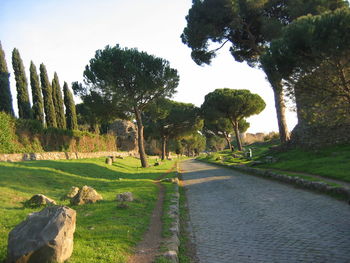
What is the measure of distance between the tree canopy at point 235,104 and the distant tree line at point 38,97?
71.8 ft

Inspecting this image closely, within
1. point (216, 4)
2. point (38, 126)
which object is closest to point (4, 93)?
point (38, 126)

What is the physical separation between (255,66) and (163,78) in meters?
9.04

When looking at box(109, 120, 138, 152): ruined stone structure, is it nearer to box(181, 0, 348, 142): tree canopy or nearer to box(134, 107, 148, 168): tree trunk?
box(134, 107, 148, 168): tree trunk

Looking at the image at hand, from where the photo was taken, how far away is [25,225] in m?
4.37

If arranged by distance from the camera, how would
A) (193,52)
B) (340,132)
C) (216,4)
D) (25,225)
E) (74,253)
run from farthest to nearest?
(193,52)
(216,4)
(340,132)
(74,253)
(25,225)

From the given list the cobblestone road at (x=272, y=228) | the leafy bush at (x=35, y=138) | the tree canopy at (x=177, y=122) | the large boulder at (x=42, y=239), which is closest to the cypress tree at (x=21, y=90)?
the leafy bush at (x=35, y=138)

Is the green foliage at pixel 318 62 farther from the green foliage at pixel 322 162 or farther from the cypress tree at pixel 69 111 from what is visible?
the cypress tree at pixel 69 111

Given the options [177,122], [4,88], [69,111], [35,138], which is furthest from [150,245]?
[177,122]

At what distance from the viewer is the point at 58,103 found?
119 feet

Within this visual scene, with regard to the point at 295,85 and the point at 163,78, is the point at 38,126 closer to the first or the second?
the point at 163,78

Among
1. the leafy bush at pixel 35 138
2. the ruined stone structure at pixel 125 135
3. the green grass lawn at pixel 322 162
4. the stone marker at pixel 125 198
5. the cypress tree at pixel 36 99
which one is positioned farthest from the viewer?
the ruined stone structure at pixel 125 135

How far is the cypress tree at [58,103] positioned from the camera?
118ft

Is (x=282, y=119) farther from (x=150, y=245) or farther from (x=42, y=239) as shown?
(x=42, y=239)

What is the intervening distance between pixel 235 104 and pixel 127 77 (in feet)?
72.0
